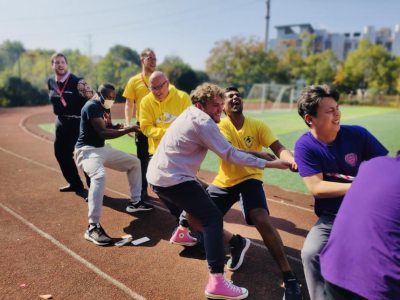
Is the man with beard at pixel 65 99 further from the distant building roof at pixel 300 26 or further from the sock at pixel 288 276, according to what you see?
the distant building roof at pixel 300 26

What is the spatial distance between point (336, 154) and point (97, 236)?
3.06 metres

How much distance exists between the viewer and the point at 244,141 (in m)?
3.61

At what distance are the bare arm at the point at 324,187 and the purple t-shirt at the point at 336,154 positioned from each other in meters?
0.06

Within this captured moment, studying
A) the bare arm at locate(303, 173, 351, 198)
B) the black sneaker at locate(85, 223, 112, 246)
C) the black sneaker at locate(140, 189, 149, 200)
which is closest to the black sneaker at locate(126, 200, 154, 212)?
the black sneaker at locate(140, 189, 149, 200)

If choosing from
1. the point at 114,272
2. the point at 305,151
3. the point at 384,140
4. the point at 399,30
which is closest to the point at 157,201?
the point at 114,272

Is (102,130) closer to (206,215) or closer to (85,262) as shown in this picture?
(85,262)

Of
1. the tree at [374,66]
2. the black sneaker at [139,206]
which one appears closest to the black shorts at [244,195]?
the black sneaker at [139,206]

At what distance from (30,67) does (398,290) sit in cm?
3689

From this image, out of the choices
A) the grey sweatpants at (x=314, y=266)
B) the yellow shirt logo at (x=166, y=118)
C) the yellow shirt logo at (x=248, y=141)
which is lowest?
the grey sweatpants at (x=314, y=266)

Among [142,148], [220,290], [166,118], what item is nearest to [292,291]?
[220,290]

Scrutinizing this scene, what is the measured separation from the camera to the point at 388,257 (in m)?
1.53

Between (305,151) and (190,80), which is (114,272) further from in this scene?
(190,80)

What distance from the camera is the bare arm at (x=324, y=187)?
225 centimetres

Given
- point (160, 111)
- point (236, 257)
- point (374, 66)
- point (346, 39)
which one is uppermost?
point (346, 39)
